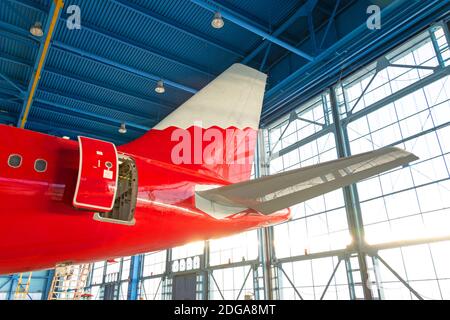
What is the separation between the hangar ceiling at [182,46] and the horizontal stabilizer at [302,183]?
8.51 m

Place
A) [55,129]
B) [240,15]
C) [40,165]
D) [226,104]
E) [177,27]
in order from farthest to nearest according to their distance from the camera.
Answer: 1. [55,129]
2. [177,27]
3. [240,15]
4. [226,104]
5. [40,165]

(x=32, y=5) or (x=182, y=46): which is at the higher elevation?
(x=182, y=46)

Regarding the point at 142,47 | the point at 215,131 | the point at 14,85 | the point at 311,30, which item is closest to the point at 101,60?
the point at 142,47

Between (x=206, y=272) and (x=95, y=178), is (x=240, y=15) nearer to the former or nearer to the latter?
(x=95, y=178)

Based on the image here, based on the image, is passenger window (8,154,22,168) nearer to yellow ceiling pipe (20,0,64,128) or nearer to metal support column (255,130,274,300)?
yellow ceiling pipe (20,0,64,128)

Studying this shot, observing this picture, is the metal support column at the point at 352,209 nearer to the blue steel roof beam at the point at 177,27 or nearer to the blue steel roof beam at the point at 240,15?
the blue steel roof beam at the point at 240,15

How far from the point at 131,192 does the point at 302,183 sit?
100 inches

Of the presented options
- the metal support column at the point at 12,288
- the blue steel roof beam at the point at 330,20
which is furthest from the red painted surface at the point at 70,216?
the metal support column at the point at 12,288

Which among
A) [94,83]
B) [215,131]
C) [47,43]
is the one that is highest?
[94,83]

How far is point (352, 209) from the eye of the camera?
12.7m

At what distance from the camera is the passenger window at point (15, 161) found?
4.27 metres

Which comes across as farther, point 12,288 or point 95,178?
point 12,288

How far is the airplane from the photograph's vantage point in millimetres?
4262

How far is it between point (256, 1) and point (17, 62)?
1148 cm
